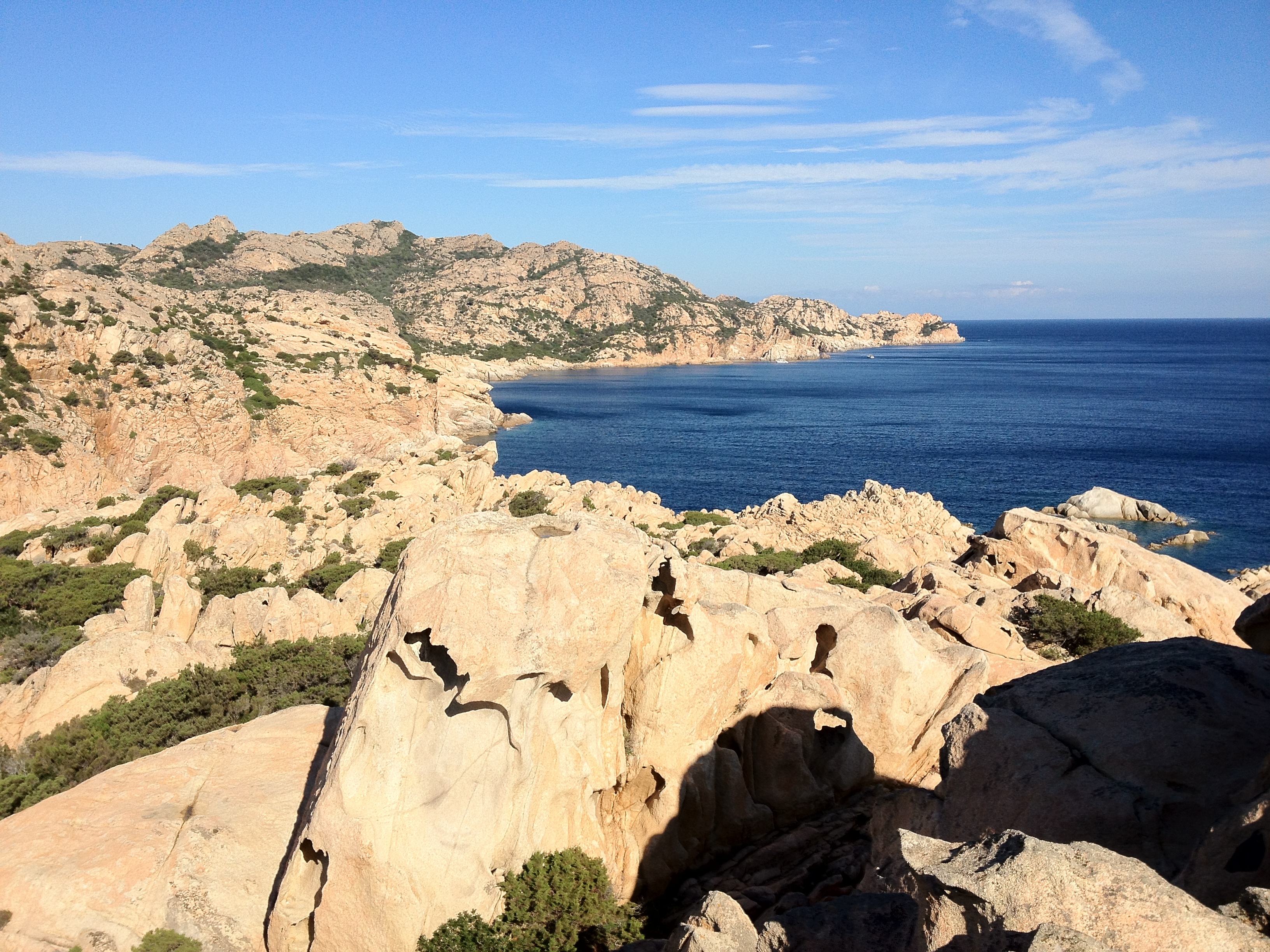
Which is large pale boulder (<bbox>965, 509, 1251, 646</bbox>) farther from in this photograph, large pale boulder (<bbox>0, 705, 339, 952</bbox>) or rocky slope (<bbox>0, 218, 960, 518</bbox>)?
rocky slope (<bbox>0, 218, 960, 518</bbox>)

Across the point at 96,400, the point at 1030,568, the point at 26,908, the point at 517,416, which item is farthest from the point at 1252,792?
the point at 517,416

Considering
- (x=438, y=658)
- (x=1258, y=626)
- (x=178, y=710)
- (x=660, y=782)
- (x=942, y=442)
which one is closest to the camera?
(x=438, y=658)

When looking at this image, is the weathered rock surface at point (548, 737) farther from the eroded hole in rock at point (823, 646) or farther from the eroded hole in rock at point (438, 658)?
the eroded hole in rock at point (823, 646)

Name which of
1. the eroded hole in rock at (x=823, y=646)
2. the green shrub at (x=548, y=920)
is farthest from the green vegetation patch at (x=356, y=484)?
the green shrub at (x=548, y=920)

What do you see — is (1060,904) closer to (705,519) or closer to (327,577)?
(327,577)

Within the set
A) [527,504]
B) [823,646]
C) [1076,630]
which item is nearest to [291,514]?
[527,504]

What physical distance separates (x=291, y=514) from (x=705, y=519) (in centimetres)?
2107

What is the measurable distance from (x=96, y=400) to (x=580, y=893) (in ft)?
161

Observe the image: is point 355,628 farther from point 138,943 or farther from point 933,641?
point 933,641

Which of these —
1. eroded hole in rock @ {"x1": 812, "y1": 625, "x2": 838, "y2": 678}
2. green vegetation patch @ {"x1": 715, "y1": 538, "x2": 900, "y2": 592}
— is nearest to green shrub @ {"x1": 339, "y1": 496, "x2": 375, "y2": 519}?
green vegetation patch @ {"x1": 715, "y1": 538, "x2": 900, "y2": 592}

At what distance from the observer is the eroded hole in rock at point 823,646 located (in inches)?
550

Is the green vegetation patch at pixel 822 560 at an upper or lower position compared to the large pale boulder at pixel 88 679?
lower

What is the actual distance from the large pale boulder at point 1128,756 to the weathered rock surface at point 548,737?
11.4 ft

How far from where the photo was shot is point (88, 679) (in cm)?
1684
